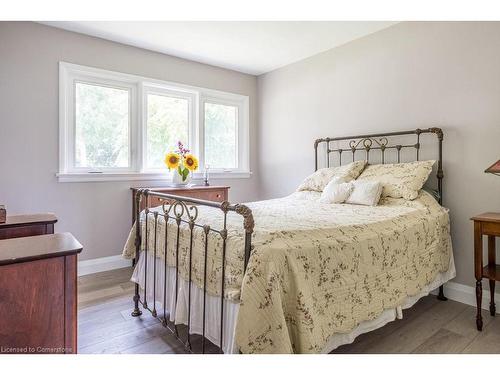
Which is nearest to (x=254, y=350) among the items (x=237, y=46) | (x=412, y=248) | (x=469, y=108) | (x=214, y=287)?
(x=214, y=287)

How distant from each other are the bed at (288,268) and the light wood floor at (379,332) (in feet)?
0.39

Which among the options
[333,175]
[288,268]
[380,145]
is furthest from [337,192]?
[288,268]

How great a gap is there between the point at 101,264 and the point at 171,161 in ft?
4.06

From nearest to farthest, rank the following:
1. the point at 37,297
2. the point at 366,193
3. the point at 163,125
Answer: the point at 37,297
the point at 366,193
the point at 163,125

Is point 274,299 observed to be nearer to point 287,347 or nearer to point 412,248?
point 287,347

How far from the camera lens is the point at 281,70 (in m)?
3.94

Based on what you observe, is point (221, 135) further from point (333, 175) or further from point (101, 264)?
point (101, 264)

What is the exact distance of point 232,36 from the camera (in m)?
3.01

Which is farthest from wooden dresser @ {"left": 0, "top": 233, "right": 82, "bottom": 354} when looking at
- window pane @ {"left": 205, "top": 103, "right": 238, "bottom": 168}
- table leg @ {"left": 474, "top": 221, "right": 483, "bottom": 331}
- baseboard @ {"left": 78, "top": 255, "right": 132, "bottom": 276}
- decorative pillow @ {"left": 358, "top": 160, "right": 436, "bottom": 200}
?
window pane @ {"left": 205, "top": 103, "right": 238, "bottom": 168}

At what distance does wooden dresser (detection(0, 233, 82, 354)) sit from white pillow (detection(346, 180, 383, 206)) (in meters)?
1.95

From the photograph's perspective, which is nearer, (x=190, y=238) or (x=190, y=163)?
(x=190, y=238)

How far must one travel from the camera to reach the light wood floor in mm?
1776

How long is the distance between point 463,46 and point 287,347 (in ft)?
8.42

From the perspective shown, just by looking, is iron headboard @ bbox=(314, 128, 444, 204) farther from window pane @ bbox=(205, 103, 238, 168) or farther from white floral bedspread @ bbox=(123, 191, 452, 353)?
window pane @ bbox=(205, 103, 238, 168)
